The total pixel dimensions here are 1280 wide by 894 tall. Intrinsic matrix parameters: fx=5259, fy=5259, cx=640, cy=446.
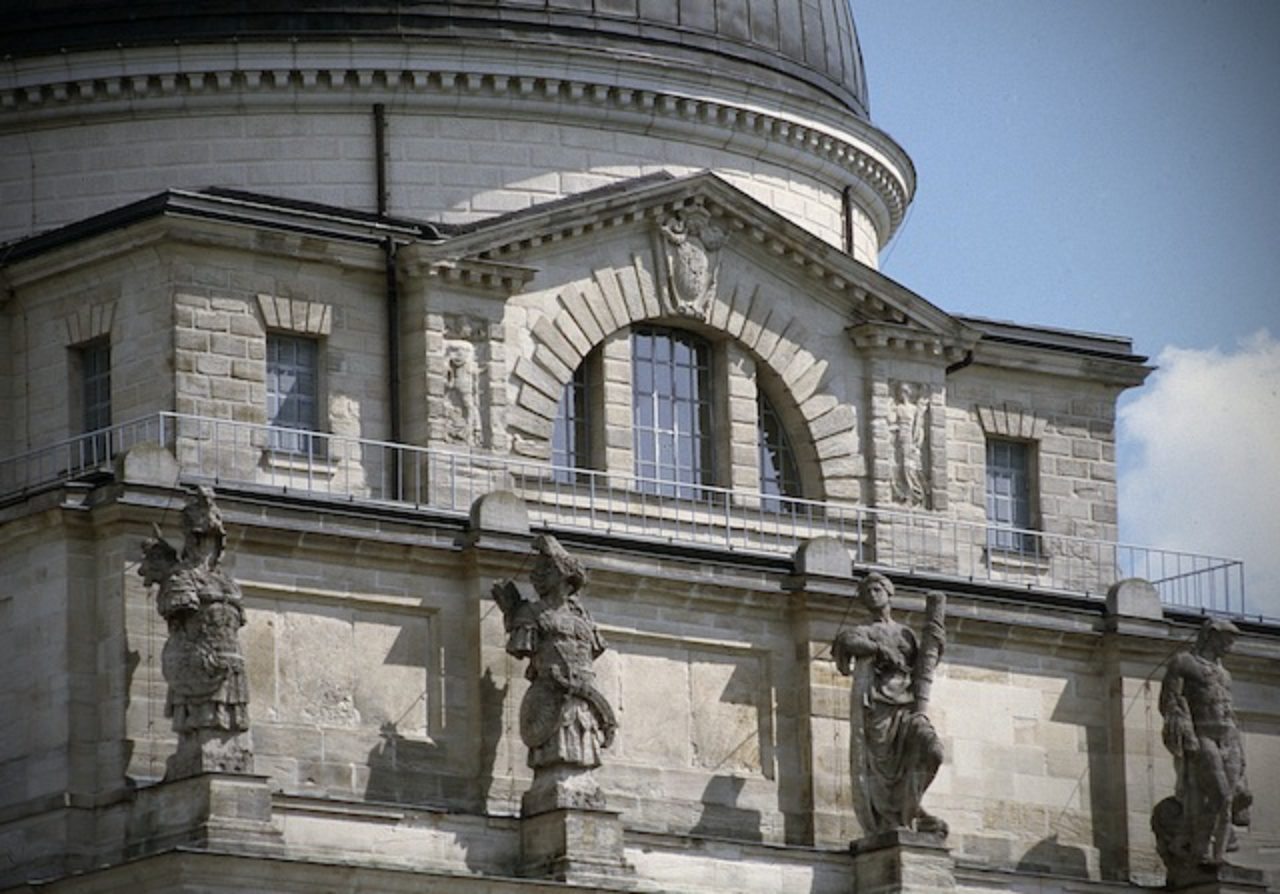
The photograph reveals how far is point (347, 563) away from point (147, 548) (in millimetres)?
3964

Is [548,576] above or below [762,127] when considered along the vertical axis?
below

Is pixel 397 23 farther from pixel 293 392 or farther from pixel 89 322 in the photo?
pixel 89 322

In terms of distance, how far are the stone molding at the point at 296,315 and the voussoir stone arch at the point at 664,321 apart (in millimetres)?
3242

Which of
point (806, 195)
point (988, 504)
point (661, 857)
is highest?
point (806, 195)

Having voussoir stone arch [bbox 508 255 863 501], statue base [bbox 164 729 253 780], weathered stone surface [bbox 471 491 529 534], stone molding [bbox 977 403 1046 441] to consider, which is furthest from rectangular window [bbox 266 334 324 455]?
stone molding [bbox 977 403 1046 441]

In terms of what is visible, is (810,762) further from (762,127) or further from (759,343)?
(762,127)

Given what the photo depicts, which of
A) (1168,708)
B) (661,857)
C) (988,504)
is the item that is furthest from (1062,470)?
(661,857)

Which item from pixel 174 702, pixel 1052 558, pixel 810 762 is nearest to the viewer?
pixel 174 702

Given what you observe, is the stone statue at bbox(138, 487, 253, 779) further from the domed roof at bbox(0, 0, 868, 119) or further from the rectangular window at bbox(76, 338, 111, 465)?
the domed roof at bbox(0, 0, 868, 119)

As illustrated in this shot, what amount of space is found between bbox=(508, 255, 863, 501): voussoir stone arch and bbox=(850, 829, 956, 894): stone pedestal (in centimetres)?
813

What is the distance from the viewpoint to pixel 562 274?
8225 cm

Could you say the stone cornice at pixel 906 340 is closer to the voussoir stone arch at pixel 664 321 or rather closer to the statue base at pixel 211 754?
the voussoir stone arch at pixel 664 321

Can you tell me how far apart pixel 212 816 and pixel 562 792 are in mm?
5740

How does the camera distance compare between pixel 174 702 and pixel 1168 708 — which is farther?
pixel 1168 708
